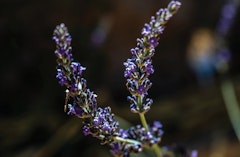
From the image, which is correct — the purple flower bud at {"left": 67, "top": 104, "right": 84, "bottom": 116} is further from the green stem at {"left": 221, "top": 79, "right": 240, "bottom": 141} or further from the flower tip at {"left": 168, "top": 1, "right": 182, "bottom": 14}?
the green stem at {"left": 221, "top": 79, "right": 240, "bottom": 141}

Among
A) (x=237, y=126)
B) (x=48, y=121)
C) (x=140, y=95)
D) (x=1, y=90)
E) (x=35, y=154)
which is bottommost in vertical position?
(x=140, y=95)

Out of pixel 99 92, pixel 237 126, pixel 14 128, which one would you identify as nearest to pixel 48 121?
pixel 14 128

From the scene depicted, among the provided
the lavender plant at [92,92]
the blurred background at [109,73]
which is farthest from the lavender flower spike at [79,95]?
the blurred background at [109,73]

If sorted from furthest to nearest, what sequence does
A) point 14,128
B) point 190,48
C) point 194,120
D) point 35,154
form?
point 190,48 < point 194,120 < point 14,128 < point 35,154

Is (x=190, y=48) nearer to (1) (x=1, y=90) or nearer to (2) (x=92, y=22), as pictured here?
(2) (x=92, y=22)

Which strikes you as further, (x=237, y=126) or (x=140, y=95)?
(x=237, y=126)

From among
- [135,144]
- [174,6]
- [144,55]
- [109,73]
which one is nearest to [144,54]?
[144,55]

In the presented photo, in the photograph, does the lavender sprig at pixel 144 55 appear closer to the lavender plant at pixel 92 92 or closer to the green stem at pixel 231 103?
the lavender plant at pixel 92 92
